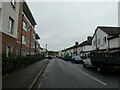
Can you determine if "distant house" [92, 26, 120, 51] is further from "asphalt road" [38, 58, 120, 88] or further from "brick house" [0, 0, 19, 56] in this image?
"brick house" [0, 0, 19, 56]

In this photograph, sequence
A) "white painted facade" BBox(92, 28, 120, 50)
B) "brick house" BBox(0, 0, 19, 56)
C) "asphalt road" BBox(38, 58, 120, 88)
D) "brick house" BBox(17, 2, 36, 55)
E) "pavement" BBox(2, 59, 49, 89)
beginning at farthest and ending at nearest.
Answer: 1. "brick house" BBox(17, 2, 36, 55)
2. "white painted facade" BBox(92, 28, 120, 50)
3. "brick house" BBox(0, 0, 19, 56)
4. "asphalt road" BBox(38, 58, 120, 88)
5. "pavement" BBox(2, 59, 49, 89)

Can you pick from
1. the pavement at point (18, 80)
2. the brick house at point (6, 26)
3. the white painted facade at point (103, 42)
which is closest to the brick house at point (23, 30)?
the brick house at point (6, 26)

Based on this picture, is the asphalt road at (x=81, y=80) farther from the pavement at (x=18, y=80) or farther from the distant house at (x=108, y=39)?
the distant house at (x=108, y=39)

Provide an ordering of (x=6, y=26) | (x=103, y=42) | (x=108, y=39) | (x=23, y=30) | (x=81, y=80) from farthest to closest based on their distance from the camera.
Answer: (x=103, y=42)
(x=23, y=30)
(x=108, y=39)
(x=6, y=26)
(x=81, y=80)

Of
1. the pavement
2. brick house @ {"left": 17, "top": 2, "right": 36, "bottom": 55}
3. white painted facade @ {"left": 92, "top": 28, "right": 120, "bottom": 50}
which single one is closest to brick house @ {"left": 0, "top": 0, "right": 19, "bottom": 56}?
the pavement

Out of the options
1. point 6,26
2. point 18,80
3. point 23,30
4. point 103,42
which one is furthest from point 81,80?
point 103,42

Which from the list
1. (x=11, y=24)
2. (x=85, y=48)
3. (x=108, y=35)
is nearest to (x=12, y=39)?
(x=11, y=24)

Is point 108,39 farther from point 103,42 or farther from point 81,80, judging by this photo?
point 81,80

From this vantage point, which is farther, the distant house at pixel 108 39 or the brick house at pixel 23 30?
the brick house at pixel 23 30

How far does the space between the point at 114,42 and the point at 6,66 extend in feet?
67.7

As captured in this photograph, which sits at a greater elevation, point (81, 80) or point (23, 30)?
point (23, 30)

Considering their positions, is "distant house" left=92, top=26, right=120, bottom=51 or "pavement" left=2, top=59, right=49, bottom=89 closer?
"pavement" left=2, top=59, right=49, bottom=89

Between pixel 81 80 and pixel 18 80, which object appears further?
pixel 81 80

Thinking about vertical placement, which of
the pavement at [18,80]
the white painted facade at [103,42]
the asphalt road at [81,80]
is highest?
the white painted facade at [103,42]
